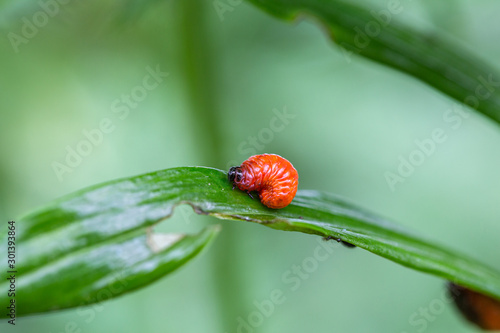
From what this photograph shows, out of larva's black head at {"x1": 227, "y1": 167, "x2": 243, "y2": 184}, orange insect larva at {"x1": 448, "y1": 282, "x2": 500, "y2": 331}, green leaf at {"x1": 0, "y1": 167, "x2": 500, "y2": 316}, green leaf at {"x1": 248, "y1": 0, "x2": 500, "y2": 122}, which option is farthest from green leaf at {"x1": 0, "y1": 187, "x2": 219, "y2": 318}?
orange insect larva at {"x1": 448, "y1": 282, "x2": 500, "y2": 331}

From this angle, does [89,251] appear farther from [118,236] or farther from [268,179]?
[268,179]

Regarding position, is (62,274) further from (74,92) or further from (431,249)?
(74,92)

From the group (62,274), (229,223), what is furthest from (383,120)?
(62,274)

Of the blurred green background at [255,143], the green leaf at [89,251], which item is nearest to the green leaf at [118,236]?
the green leaf at [89,251]

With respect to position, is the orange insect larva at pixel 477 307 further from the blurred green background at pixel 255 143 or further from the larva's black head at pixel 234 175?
the blurred green background at pixel 255 143

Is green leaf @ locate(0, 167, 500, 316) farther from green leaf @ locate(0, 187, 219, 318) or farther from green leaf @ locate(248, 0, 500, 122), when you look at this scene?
green leaf @ locate(248, 0, 500, 122)

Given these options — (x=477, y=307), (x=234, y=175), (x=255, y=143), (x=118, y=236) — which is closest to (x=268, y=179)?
(x=234, y=175)
